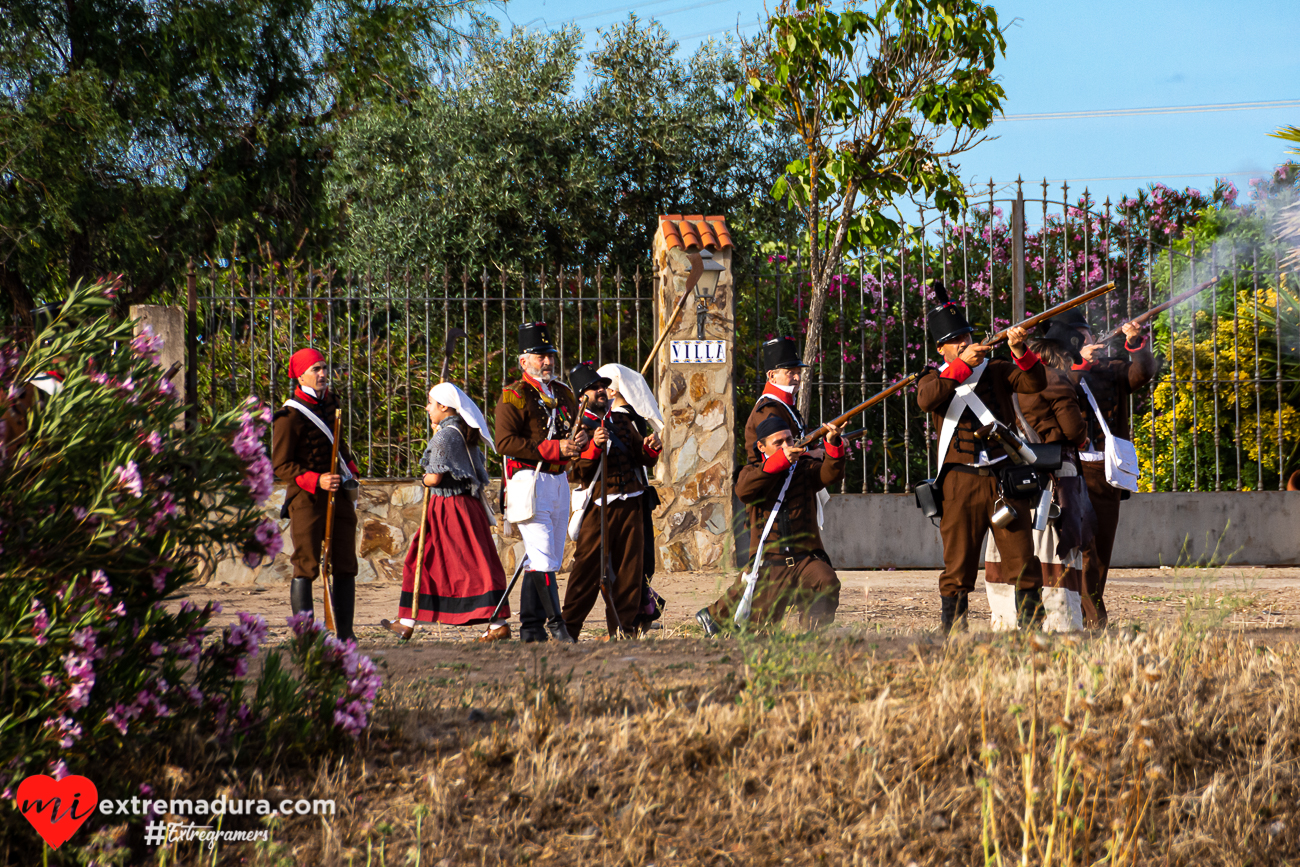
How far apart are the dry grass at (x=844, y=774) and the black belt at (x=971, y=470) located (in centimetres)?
198

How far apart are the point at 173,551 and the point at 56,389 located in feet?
1.73

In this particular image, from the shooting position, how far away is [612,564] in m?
6.77

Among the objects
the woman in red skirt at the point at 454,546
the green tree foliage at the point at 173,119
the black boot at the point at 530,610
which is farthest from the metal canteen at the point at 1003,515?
the green tree foliage at the point at 173,119

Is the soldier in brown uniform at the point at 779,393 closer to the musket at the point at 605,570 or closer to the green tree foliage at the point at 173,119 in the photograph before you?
the musket at the point at 605,570

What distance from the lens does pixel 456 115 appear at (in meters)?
13.2

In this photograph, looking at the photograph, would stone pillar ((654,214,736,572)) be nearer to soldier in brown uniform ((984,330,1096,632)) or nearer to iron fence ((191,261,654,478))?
iron fence ((191,261,654,478))

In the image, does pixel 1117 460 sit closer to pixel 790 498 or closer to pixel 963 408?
pixel 963 408

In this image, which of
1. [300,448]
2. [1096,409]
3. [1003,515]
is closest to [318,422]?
[300,448]

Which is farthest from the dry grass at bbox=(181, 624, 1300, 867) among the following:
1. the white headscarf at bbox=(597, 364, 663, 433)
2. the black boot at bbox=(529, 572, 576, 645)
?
the white headscarf at bbox=(597, 364, 663, 433)

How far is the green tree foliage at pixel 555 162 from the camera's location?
12906 millimetres

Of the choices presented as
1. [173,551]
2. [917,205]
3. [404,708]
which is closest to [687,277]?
[917,205]

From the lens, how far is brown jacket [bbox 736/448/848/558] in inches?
244

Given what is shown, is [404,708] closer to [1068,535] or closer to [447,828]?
[447,828]

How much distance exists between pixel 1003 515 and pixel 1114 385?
190 cm
